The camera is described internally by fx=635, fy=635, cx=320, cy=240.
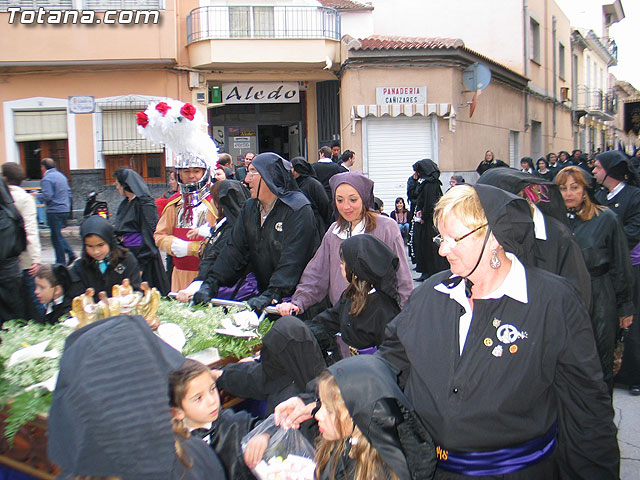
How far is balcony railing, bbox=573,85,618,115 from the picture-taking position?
3476 cm

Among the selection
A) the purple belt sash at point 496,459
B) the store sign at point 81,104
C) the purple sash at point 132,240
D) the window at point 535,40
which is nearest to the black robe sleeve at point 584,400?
the purple belt sash at point 496,459

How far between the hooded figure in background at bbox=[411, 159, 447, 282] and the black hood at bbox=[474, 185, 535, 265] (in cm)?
781

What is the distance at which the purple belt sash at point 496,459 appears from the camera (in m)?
2.30

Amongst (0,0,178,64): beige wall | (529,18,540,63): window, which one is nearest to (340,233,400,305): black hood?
(0,0,178,64): beige wall

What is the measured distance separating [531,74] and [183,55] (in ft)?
44.2

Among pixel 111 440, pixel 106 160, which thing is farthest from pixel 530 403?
pixel 106 160

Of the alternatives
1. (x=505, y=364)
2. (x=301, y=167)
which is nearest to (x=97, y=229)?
(x=301, y=167)

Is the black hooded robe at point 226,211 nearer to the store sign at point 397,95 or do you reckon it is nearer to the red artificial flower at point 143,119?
the red artificial flower at point 143,119

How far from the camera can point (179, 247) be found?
5816 mm

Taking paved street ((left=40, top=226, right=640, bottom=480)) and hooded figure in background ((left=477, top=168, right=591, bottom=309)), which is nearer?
hooded figure in background ((left=477, top=168, right=591, bottom=309))

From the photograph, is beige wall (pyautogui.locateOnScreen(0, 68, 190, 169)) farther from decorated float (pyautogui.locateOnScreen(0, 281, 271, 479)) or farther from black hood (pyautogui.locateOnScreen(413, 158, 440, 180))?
decorated float (pyautogui.locateOnScreen(0, 281, 271, 479))

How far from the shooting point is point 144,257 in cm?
677

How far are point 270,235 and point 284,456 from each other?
2.42 m

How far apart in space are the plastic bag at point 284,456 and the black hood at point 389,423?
1.65ft
